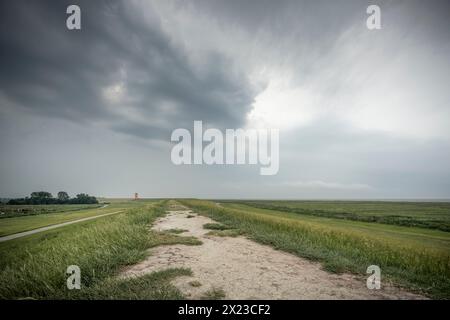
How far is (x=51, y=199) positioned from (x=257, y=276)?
168049mm

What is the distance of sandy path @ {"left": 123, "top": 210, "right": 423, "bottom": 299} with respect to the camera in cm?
407

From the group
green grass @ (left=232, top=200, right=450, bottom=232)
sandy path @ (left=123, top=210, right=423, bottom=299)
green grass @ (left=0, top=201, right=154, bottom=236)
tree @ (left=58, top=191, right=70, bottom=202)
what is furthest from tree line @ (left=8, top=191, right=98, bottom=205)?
sandy path @ (left=123, top=210, right=423, bottom=299)

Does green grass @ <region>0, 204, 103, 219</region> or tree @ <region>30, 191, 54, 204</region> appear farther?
→ tree @ <region>30, 191, 54, 204</region>

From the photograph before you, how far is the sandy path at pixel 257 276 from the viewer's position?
4.07m

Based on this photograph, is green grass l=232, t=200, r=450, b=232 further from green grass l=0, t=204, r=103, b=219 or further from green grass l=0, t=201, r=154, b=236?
green grass l=0, t=204, r=103, b=219

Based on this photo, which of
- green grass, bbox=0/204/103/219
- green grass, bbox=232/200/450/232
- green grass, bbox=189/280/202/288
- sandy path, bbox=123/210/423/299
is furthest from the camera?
green grass, bbox=0/204/103/219

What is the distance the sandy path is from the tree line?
452ft

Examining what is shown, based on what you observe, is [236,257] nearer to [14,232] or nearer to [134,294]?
[134,294]

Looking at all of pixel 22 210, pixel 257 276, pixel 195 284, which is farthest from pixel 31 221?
pixel 257 276

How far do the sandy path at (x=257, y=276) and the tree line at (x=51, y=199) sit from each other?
452 ft

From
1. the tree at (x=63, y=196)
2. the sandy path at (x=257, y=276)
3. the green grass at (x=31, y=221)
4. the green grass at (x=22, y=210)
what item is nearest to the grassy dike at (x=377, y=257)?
the sandy path at (x=257, y=276)

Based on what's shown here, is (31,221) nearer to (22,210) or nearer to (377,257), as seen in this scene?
(22,210)

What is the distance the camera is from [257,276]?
497 centimetres

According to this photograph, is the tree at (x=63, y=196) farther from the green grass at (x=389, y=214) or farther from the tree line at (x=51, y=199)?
the green grass at (x=389, y=214)
